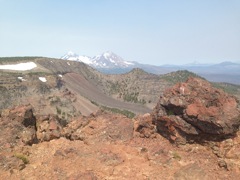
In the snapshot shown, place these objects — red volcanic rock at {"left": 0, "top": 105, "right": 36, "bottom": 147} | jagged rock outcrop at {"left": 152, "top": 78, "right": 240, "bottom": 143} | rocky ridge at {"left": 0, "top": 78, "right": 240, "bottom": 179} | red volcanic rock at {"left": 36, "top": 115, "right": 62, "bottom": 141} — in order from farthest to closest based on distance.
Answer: red volcanic rock at {"left": 36, "top": 115, "right": 62, "bottom": 141}
red volcanic rock at {"left": 0, "top": 105, "right": 36, "bottom": 147}
jagged rock outcrop at {"left": 152, "top": 78, "right": 240, "bottom": 143}
rocky ridge at {"left": 0, "top": 78, "right": 240, "bottom": 179}

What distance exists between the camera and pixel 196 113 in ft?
81.4

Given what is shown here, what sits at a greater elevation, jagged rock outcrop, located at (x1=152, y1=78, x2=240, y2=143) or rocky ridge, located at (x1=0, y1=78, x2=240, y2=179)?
jagged rock outcrop, located at (x1=152, y1=78, x2=240, y2=143)

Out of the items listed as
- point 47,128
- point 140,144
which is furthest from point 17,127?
point 140,144

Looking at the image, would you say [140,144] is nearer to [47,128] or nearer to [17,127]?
[47,128]

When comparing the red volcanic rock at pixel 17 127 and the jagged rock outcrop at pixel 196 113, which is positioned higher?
the jagged rock outcrop at pixel 196 113

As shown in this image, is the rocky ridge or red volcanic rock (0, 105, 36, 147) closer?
the rocky ridge

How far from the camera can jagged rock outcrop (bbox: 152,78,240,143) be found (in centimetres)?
2408

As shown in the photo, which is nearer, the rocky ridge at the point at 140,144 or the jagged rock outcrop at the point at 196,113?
the rocky ridge at the point at 140,144

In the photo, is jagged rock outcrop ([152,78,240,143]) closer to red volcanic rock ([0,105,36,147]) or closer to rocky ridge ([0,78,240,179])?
rocky ridge ([0,78,240,179])

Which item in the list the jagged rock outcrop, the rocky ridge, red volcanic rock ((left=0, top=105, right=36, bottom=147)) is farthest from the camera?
red volcanic rock ((left=0, top=105, right=36, bottom=147))

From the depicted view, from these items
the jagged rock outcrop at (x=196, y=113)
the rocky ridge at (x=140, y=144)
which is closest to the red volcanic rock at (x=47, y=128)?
the rocky ridge at (x=140, y=144)

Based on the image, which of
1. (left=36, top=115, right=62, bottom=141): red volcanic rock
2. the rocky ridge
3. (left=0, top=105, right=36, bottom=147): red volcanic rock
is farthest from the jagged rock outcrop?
(left=0, top=105, right=36, bottom=147): red volcanic rock

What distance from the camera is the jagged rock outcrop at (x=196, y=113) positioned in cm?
2408

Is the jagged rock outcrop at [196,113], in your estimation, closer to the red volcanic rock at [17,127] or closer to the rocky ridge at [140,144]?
the rocky ridge at [140,144]
